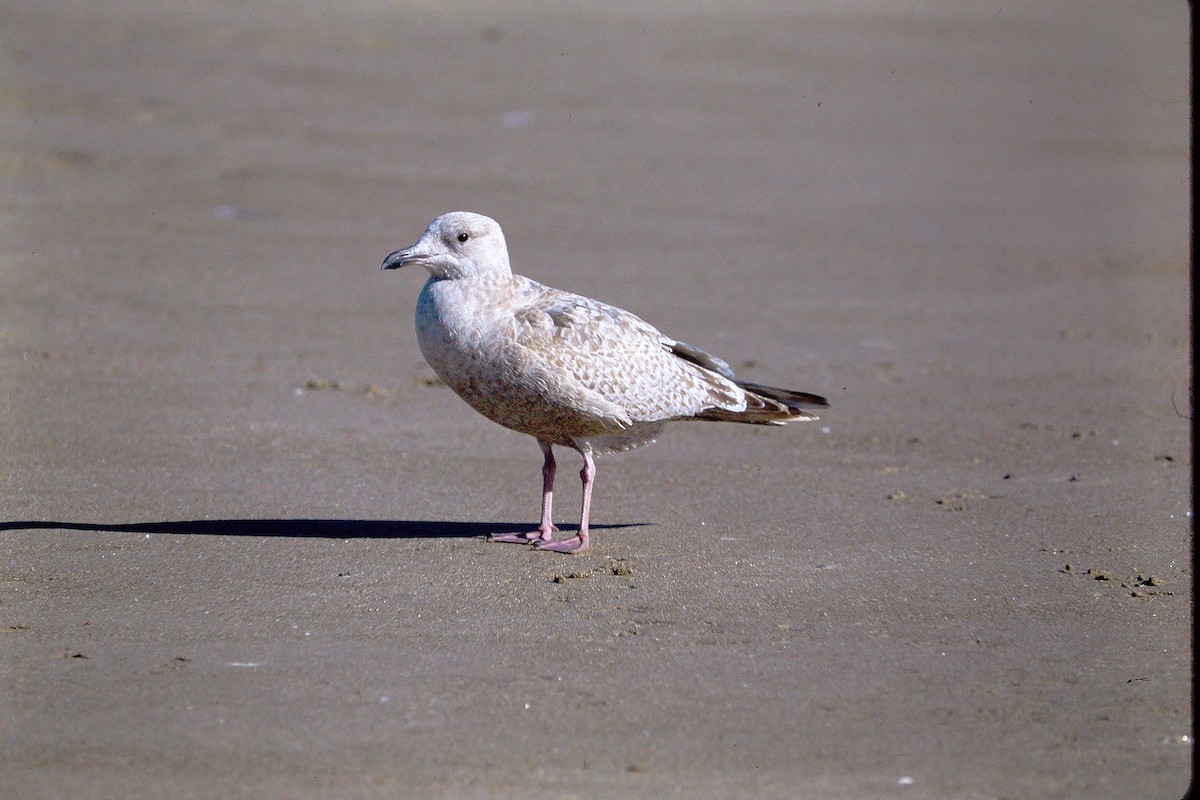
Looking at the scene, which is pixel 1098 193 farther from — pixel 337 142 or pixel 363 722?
pixel 363 722

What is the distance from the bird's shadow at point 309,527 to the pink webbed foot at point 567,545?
329 millimetres

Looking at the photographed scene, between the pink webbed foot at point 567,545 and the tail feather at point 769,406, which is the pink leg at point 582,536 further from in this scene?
the tail feather at point 769,406

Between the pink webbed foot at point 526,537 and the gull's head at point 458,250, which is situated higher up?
the gull's head at point 458,250

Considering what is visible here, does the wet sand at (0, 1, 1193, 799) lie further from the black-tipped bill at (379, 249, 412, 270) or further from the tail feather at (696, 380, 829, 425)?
the black-tipped bill at (379, 249, 412, 270)

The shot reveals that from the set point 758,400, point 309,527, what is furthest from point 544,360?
point 309,527

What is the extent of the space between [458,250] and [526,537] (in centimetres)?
122

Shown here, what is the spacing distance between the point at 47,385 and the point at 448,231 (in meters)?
3.40

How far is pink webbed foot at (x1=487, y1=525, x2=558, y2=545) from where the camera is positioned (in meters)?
6.42

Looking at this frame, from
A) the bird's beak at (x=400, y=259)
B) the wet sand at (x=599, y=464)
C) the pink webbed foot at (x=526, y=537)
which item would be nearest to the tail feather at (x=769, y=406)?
the wet sand at (x=599, y=464)

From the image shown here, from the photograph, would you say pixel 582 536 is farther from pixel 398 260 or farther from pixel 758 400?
pixel 398 260

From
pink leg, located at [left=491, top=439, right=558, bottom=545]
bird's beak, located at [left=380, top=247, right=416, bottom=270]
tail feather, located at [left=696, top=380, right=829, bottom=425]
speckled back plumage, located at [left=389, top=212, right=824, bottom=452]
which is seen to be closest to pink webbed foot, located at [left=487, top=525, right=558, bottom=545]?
pink leg, located at [left=491, top=439, right=558, bottom=545]

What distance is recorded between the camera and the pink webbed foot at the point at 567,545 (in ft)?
20.7

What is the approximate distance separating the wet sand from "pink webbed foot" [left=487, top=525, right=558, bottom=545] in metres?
0.14

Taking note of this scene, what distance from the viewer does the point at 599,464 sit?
7895mm
